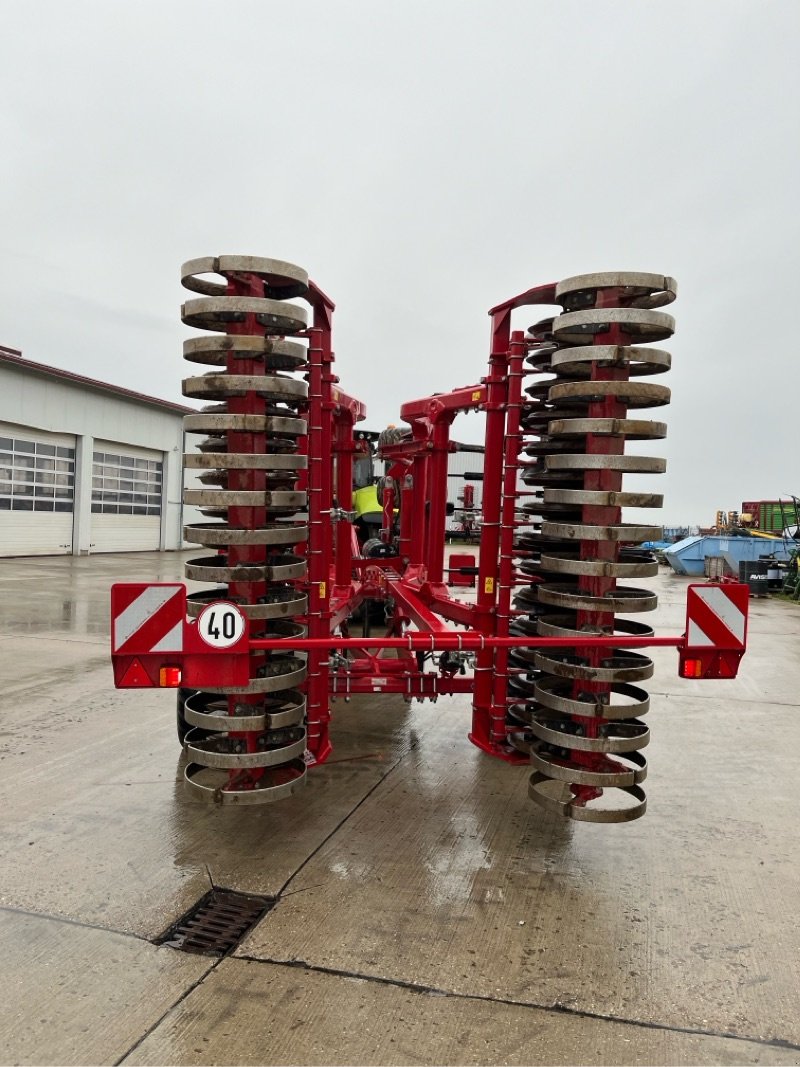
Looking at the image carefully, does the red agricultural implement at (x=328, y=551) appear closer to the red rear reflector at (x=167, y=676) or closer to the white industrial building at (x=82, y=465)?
the red rear reflector at (x=167, y=676)

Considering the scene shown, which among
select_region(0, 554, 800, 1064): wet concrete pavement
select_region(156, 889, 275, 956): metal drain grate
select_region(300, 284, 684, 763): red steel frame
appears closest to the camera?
select_region(0, 554, 800, 1064): wet concrete pavement

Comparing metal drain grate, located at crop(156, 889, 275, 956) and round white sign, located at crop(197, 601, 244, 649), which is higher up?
round white sign, located at crop(197, 601, 244, 649)

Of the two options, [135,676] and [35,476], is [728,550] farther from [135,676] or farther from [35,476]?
[135,676]

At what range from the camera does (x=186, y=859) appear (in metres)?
3.31

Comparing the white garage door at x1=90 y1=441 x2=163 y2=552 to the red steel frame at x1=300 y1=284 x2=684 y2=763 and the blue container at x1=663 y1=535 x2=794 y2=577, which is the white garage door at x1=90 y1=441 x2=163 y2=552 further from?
the red steel frame at x1=300 y1=284 x2=684 y2=763

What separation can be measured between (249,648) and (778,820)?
295 centimetres

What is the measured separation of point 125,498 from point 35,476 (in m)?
3.56

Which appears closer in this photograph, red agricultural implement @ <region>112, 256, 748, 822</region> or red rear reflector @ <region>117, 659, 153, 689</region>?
red rear reflector @ <region>117, 659, 153, 689</region>

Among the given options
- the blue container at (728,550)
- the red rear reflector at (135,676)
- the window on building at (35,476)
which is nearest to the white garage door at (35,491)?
the window on building at (35,476)

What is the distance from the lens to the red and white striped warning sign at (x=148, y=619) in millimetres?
2877

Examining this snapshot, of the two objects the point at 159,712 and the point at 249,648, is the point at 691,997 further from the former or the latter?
the point at 159,712

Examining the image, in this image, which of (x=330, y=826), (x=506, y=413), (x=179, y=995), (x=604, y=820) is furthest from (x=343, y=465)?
(x=179, y=995)

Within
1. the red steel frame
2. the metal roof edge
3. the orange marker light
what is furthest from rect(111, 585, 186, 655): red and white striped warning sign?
the metal roof edge

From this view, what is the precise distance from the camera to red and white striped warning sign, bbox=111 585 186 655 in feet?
9.44
